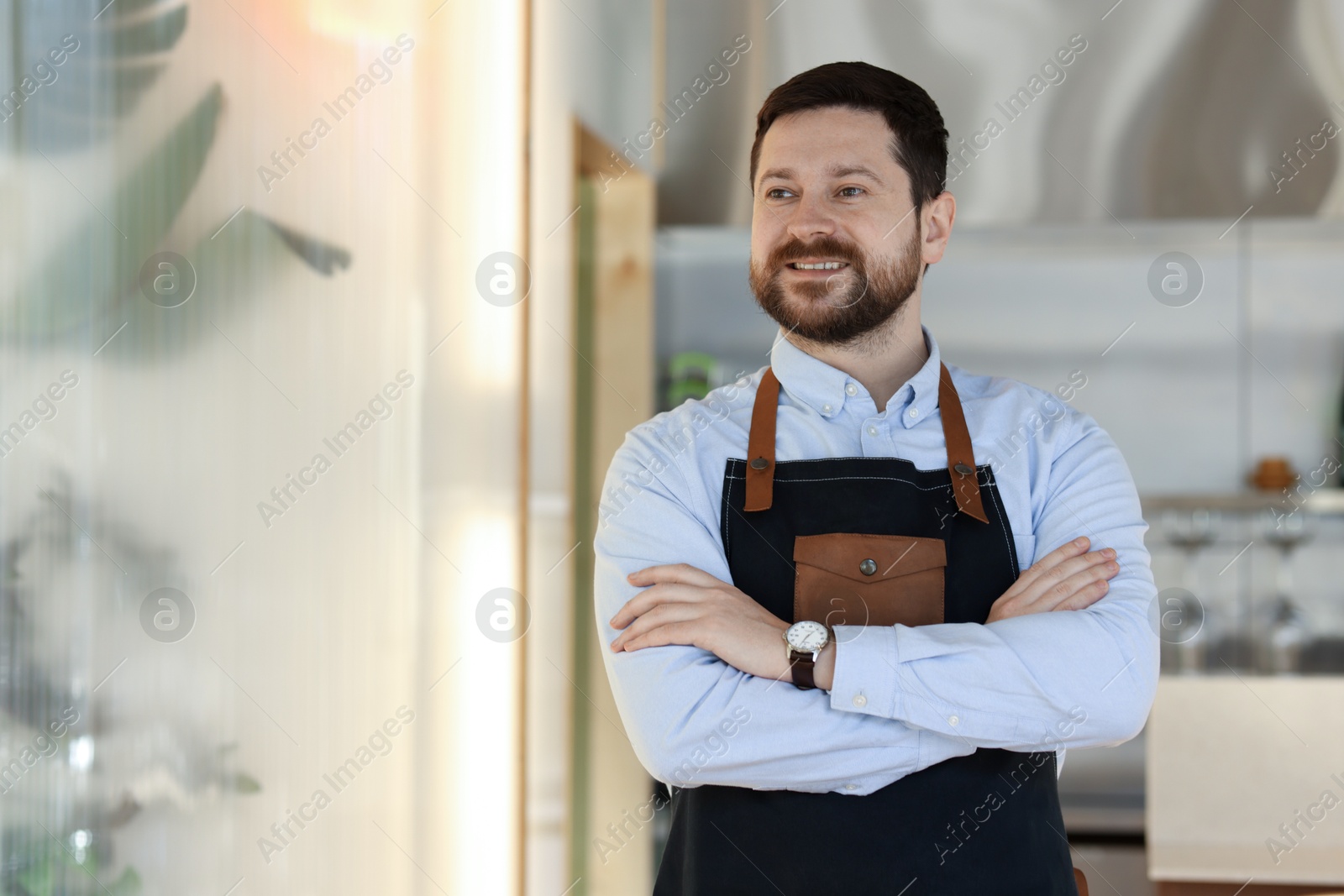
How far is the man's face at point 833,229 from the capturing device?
1.08 m

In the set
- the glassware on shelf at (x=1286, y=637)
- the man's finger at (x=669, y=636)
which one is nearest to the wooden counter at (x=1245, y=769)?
the glassware on shelf at (x=1286, y=637)

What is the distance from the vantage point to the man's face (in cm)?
108

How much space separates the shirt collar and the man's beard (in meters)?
0.03

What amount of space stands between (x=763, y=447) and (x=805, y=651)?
0.21 metres

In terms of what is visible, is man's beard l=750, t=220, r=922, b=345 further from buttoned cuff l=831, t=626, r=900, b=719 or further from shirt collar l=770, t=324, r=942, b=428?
buttoned cuff l=831, t=626, r=900, b=719

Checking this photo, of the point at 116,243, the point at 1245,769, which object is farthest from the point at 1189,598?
the point at 116,243

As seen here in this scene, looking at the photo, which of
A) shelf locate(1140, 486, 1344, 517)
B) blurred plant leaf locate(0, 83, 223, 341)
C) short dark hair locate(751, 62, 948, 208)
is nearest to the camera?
blurred plant leaf locate(0, 83, 223, 341)

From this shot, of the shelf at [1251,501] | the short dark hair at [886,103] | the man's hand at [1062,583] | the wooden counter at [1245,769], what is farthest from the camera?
the shelf at [1251,501]

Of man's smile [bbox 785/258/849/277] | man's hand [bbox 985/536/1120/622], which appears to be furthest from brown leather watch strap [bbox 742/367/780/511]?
man's hand [bbox 985/536/1120/622]

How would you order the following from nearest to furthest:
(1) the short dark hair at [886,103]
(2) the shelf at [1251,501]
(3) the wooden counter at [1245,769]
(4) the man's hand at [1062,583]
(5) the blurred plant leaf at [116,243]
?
(5) the blurred plant leaf at [116,243], (4) the man's hand at [1062,583], (1) the short dark hair at [886,103], (3) the wooden counter at [1245,769], (2) the shelf at [1251,501]

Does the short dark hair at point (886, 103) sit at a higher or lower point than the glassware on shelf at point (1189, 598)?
higher

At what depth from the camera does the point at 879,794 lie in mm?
984

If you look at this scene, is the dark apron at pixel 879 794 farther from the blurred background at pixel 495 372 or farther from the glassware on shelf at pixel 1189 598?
the glassware on shelf at pixel 1189 598

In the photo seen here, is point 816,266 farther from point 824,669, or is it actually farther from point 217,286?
point 217,286
